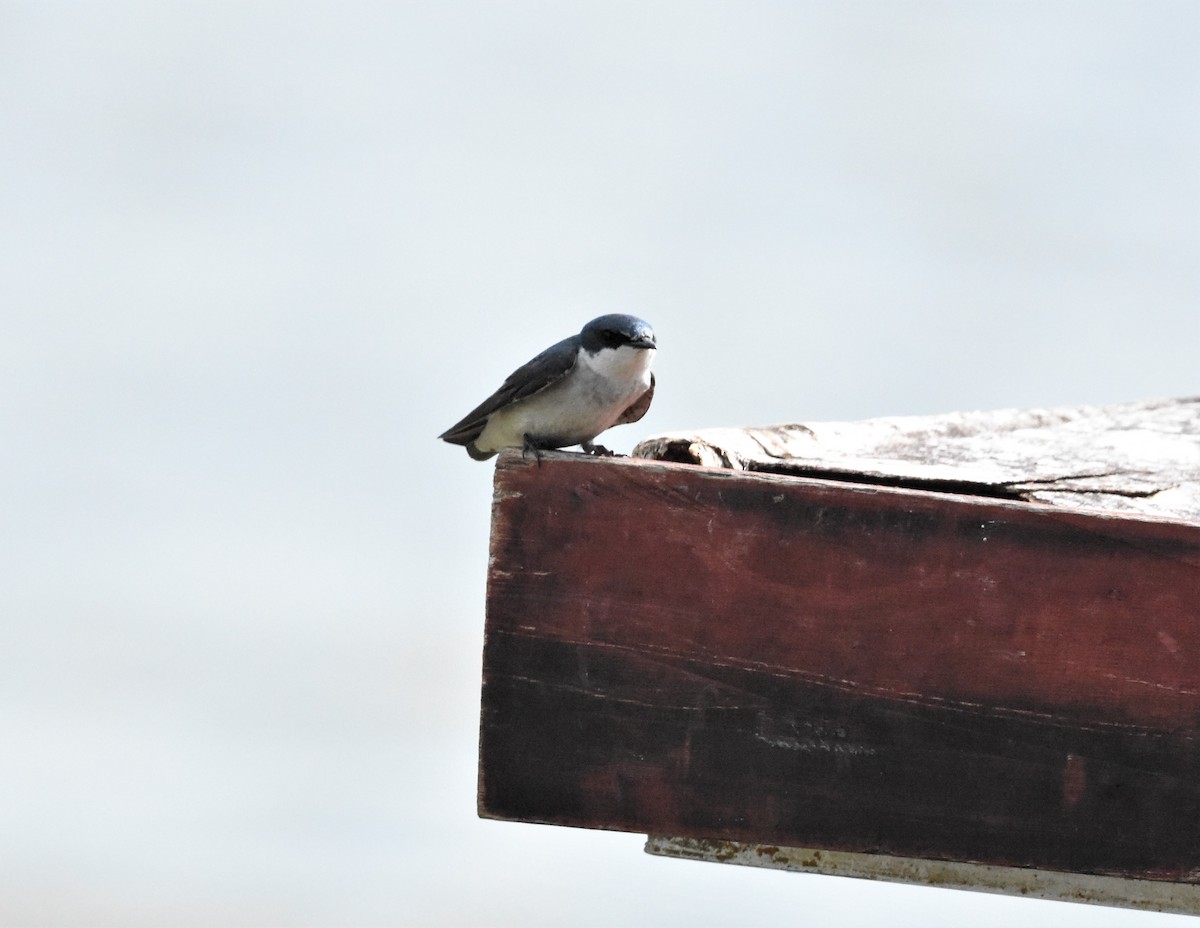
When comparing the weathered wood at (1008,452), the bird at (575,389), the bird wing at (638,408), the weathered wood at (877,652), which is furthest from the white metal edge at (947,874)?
the bird wing at (638,408)

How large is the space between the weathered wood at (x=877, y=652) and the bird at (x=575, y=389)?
982 millimetres

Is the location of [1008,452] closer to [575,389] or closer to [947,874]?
[575,389]

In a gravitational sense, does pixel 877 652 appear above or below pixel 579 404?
below

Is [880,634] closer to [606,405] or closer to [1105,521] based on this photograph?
[1105,521]

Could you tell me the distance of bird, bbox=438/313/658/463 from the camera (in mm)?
3607

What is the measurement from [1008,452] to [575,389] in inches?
42.4

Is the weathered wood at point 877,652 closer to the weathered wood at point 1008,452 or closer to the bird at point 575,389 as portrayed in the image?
the weathered wood at point 1008,452

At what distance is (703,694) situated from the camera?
257 centimetres

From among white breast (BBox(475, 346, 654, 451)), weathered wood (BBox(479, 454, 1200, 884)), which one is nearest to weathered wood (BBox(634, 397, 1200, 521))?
weathered wood (BBox(479, 454, 1200, 884))

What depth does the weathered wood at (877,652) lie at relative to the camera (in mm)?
2549

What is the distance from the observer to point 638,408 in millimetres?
3951

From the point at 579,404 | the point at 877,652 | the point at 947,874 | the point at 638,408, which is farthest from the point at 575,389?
the point at 947,874

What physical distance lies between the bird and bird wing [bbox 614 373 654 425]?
0.29ft

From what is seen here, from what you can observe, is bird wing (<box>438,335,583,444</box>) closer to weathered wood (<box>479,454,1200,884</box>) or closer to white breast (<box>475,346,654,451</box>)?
white breast (<box>475,346,654,451</box>)
